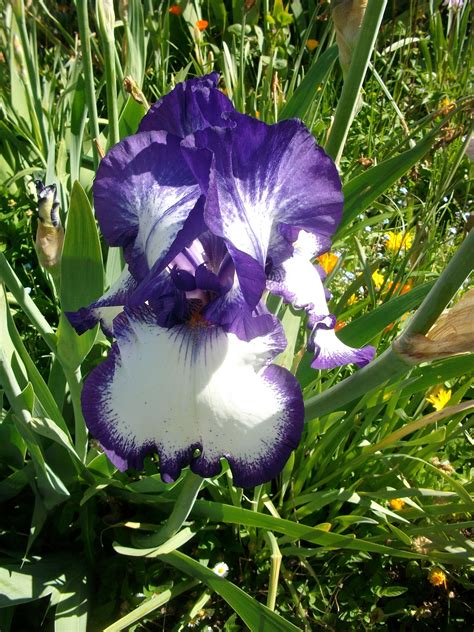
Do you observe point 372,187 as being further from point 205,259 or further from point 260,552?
point 260,552

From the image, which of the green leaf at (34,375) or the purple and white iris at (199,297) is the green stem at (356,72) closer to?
the purple and white iris at (199,297)

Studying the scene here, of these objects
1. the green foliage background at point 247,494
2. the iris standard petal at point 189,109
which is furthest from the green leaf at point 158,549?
the iris standard petal at point 189,109

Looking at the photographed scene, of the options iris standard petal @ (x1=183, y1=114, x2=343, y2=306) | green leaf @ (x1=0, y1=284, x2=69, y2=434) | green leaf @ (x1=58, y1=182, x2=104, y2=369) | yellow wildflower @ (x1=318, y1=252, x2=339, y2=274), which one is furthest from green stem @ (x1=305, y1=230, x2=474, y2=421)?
yellow wildflower @ (x1=318, y1=252, x2=339, y2=274)

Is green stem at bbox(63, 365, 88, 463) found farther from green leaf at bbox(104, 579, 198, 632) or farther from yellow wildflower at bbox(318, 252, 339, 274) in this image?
yellow wildflower at bbox(318, 252, 339, 274)

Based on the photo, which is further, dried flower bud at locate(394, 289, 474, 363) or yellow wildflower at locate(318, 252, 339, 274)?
yellow wildflower at locate(318, 252, 339, 274)

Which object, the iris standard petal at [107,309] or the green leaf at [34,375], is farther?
the green leaf at [34,375]
